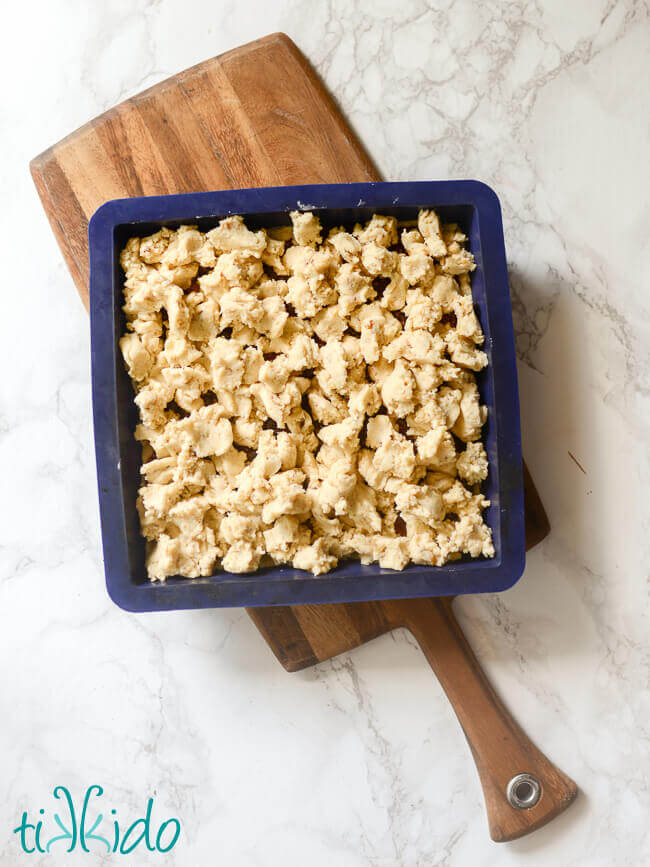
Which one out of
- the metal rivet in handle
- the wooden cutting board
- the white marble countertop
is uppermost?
the wooden cutting board

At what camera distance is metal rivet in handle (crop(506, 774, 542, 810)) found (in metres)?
1.20

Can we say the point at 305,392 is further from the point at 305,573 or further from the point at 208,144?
the point at 208,144

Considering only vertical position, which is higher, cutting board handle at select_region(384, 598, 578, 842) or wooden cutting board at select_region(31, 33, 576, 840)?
wooden cutting board at select_region(31, 33, 576, 840)

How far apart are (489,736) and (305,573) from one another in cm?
48

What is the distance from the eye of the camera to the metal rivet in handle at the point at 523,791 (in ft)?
3.93

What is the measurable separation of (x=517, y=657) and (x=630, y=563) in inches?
9.6

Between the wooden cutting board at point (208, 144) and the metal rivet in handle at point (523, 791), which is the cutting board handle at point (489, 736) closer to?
the metal rivet in handle at point (523, 791)

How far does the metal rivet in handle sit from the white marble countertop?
6cm

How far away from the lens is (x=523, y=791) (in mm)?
1208

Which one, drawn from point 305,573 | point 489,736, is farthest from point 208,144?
point 489,736

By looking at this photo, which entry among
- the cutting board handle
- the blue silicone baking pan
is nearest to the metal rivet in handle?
the cutting board handle

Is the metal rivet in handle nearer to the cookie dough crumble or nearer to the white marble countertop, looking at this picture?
the white marble countertop

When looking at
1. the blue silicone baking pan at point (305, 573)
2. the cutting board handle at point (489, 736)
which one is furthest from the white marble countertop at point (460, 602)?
the blue silicone baking pan at point (305, 573)

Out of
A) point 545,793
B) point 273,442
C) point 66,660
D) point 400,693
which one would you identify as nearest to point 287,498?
point 273,442
